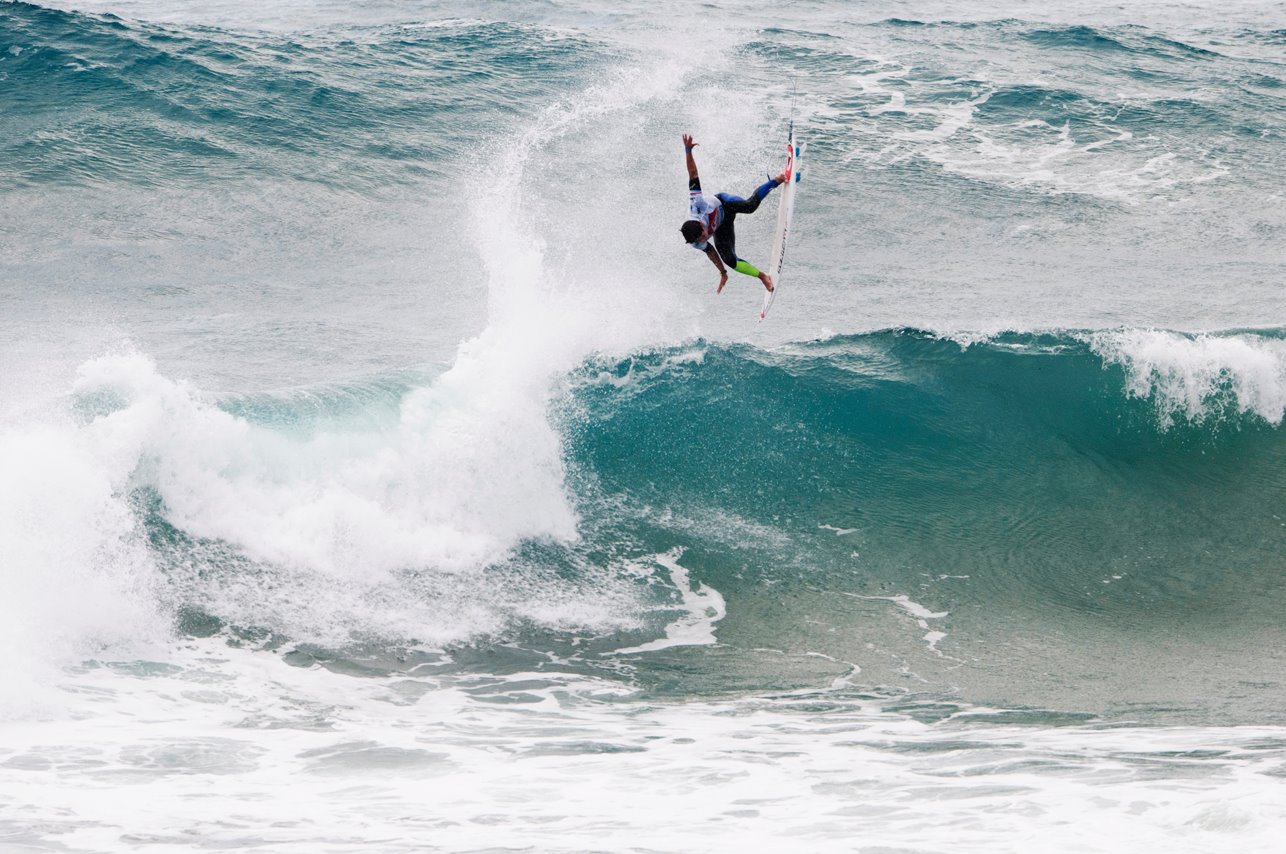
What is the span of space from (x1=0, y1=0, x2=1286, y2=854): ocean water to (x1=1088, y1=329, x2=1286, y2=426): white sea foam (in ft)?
0.17

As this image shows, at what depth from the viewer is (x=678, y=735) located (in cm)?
873

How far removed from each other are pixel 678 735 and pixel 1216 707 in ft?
12.5

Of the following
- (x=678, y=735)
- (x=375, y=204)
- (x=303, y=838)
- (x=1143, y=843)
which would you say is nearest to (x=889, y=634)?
(x=678, y=735)

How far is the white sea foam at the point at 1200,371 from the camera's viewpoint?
1302 centimetres

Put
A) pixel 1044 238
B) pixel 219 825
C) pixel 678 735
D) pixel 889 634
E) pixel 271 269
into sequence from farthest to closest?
pixel 1044 238 → pixel 271 269 → pixel 889 634 → pixel 678 735 → pixel 219 825

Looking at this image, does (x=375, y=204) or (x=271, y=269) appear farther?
(x=375, y=204)

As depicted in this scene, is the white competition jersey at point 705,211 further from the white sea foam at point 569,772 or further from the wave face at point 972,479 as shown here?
the white sea foam at point 569,772

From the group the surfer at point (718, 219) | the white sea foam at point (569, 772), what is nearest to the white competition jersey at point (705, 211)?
the surfer at point (718, 219)

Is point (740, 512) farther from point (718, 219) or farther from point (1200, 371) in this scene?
point (1200, 371)

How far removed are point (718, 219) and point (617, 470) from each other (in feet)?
9.44

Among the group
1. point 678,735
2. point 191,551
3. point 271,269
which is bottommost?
point 678,735

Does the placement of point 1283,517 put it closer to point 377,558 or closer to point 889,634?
point 889,634

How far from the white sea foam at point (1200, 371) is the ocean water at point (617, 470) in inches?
2.1

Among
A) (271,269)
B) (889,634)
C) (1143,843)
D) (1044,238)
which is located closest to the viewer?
(1143,843)
